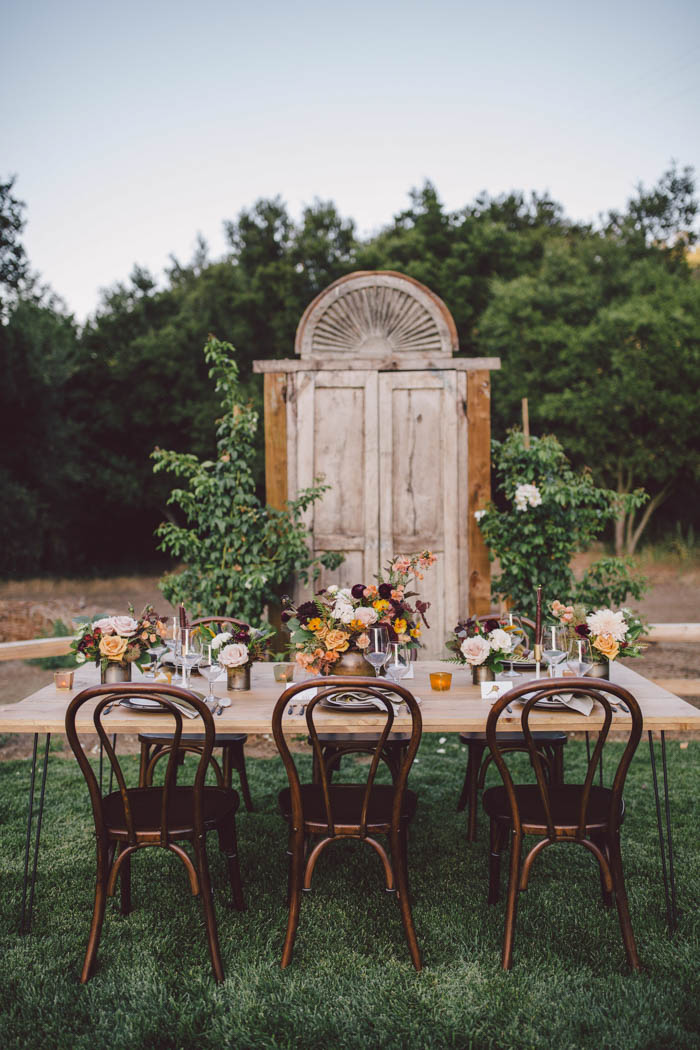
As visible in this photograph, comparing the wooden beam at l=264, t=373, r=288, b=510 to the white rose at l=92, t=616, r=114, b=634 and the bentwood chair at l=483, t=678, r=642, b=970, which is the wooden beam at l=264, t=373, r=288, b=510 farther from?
the bentwood chair at l=483, t=678, r=642, b=970

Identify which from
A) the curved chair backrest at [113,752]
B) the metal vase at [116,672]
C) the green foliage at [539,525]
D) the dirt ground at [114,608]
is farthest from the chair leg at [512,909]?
the green foliage at [539,525]

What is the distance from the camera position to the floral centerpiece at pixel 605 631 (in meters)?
2.79

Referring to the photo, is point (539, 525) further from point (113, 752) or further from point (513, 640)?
point (113, 752)

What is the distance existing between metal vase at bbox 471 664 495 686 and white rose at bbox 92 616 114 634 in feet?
4.51

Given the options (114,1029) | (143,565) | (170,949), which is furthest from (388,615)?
(143,565)

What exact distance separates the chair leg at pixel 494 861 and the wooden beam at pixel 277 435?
10.2 feet

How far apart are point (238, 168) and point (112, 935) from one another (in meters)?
14.3

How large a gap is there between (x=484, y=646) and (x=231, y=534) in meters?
2.57

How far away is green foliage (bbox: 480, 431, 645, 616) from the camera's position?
206 inches

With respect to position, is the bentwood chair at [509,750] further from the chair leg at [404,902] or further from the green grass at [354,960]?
the chair leg at [404,902]

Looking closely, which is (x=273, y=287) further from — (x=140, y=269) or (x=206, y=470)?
(x=206, y=470)

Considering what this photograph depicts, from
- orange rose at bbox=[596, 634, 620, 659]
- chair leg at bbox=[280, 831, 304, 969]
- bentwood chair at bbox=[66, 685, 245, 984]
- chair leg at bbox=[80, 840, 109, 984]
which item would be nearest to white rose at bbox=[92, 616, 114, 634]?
bentwood chair at bbox=[66, 685, 245, 984]

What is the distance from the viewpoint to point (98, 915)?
243cm

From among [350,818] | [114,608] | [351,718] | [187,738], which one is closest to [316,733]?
[351,718]
